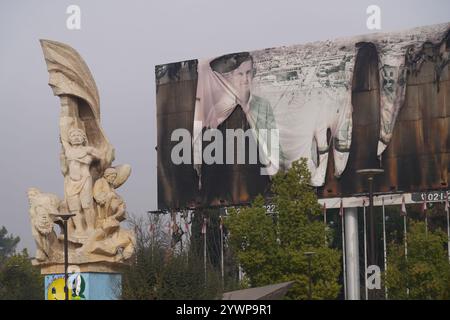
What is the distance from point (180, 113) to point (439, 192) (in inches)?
554

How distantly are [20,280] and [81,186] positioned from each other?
21.1m

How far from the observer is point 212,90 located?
6356 cm

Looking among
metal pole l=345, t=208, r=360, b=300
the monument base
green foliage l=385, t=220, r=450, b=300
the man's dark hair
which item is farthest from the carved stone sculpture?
the man's dark hair

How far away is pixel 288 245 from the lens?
41781 millimetres

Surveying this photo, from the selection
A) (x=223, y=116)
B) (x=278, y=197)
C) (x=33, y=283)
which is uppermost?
(x=223, y=116)

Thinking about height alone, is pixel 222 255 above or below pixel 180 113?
below

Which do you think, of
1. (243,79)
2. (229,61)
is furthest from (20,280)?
(229,61)

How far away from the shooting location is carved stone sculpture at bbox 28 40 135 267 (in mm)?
35625

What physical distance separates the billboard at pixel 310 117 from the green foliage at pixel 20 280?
8.18 metres
